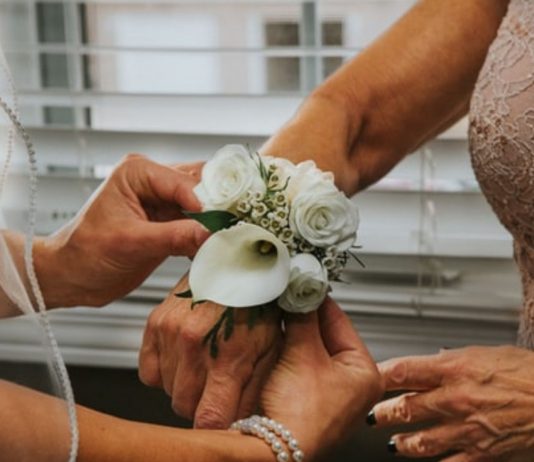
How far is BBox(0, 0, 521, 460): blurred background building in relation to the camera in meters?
1.32

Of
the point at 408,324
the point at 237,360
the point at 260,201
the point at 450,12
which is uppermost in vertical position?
the point at 450,12

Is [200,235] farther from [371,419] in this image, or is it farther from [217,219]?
[371,419]

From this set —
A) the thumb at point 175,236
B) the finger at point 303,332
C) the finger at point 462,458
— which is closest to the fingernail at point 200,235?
the thumb at point 175,236

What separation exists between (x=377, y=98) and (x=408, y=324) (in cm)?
41

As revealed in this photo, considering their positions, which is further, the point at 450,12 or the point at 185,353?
the point at 450,12

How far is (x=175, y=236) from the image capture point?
34.1 inches

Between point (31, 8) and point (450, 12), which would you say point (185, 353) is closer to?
point (450, 12)

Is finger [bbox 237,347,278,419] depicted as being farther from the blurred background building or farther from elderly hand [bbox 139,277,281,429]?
the blurred background building

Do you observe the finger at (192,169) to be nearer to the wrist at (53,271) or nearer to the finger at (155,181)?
the finger at (155,181)

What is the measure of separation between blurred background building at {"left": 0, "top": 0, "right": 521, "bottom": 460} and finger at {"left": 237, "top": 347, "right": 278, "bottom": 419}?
51cm

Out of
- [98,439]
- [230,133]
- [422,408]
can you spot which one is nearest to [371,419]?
[422,408]

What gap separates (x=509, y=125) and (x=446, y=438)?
32 centimetres

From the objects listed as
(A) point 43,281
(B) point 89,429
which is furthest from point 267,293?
(A) point 43,281

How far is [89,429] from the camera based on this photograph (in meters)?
0.67
